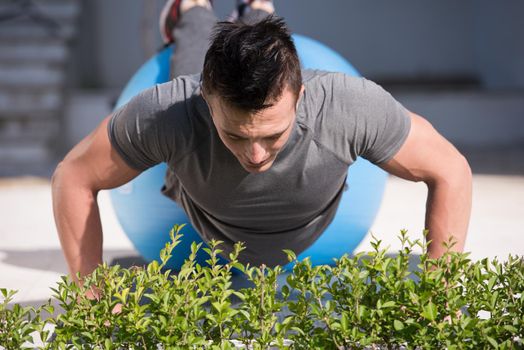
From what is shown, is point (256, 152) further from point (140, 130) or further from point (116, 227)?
point (116, 227)

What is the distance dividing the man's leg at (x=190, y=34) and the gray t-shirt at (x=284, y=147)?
785mm

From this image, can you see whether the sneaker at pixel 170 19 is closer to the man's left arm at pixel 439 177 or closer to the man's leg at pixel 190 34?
the man's leg at pixel 190 34

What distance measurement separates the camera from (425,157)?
9.14 feet

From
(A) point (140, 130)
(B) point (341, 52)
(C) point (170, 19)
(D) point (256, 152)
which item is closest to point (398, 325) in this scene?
(D) point (256, 152)

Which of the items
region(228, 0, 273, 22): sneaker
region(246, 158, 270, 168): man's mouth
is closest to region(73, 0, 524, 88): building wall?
region(228, 0, 273, 22): sneaker

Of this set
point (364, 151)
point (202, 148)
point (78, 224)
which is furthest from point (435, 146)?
point (78, 224)

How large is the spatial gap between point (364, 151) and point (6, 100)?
7.47 m

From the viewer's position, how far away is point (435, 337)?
1.96 meters

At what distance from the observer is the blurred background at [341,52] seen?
9430mm

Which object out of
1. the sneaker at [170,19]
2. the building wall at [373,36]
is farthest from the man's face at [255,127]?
the building wall at [373,36]

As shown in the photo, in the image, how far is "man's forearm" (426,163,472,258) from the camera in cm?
280

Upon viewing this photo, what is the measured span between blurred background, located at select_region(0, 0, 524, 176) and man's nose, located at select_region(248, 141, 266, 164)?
633 centimetres

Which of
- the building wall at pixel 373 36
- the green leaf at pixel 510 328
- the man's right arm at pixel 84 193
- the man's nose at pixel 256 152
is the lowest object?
the green leaf at pixel 510 328

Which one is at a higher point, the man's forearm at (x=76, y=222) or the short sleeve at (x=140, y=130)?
the short sleeve at (x=140, y=130)
